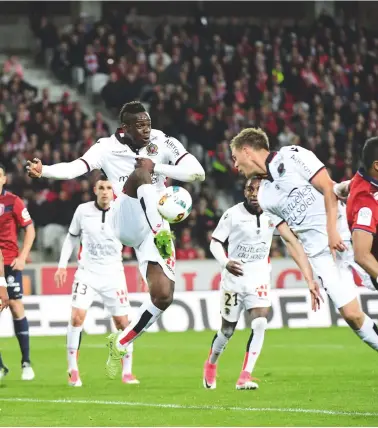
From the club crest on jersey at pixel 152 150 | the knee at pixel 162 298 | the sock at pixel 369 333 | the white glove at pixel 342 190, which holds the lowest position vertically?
the sock at pixel 369 333

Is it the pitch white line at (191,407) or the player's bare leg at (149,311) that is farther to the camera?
the player's bare leg at (149,311)

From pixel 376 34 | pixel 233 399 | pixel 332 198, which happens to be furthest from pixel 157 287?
pixel 376 34

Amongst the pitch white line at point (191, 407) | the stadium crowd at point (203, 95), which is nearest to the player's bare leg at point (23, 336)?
the pitch white line at point (191, 407)

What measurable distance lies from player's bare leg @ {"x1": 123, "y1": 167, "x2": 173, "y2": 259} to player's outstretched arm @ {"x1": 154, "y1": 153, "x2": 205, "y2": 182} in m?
0.13

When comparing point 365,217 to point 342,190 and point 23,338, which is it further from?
point 23,338

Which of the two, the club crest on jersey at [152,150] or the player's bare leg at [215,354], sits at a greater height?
the club crest on jersey at [152,150]

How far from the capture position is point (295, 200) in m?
9.59

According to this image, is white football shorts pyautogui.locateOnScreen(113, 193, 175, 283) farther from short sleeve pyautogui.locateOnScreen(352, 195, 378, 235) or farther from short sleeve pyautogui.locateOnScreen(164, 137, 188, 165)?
short sleeve pyautogui.locateOnScreen(352, 195, 378, 235)

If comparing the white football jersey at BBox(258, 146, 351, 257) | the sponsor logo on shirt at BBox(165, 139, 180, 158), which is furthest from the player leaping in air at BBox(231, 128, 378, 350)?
the sponsor logo on shirt at BBox(165, 139, 180, 158)

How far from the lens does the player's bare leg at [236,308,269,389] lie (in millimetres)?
10766

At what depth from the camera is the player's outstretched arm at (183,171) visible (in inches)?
376

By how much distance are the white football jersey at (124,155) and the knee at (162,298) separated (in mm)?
931

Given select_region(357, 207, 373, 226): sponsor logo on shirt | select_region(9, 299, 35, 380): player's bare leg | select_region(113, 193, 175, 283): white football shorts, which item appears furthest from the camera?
select_region(9, 299, 35, 380): player's bare leg

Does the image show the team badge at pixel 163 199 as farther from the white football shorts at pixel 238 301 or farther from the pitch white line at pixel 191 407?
the white football shorts at pixel 238 301
